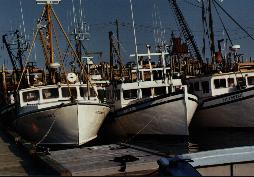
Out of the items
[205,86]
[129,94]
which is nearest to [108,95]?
[129,94]

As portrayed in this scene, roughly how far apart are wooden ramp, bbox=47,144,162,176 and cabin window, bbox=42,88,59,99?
8991 mm

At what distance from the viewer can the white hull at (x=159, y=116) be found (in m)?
23.7

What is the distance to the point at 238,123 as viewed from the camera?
28031 millimetres

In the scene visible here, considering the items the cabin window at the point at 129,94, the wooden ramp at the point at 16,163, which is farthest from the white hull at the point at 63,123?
the cabin window at the point at 129,94

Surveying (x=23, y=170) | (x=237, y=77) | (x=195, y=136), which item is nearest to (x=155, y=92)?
(x=195, y=136)

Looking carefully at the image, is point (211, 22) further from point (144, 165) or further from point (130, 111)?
point (144, 165)

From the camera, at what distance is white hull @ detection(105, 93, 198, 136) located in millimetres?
23656

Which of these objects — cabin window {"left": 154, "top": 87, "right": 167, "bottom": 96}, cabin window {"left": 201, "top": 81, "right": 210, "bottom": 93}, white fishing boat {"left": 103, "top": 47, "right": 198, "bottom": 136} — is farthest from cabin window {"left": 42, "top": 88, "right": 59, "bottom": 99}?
cabin window {"left": 201, "top": 81, "right": 210, "bottom": 93}

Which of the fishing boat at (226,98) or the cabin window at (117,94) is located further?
the cabin window at (117,94)

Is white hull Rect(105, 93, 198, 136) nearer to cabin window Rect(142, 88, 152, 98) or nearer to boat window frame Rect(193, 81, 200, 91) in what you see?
cabin window Rect(142, 88, 152, 98)

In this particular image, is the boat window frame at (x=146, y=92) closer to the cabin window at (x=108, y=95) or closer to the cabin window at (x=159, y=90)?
the cabin window at (x=159, y=90)

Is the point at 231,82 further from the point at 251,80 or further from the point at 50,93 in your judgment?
the point at 50,93

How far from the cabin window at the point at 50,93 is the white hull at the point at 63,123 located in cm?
176

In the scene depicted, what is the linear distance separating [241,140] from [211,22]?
1193cm
